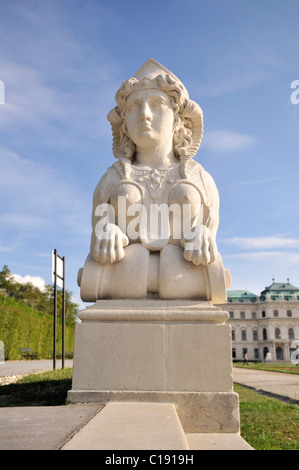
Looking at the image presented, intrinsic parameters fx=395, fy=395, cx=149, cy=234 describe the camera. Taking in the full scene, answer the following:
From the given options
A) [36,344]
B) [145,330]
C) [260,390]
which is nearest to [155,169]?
[145,330]

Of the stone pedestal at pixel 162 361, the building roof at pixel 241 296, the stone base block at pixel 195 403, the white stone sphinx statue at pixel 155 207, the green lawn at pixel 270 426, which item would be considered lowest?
the green lawn at pixel 270 426

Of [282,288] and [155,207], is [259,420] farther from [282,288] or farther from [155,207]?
[282,288]

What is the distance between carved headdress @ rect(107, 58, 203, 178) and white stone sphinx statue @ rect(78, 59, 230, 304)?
1cm

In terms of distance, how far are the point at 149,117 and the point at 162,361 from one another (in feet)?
8.17

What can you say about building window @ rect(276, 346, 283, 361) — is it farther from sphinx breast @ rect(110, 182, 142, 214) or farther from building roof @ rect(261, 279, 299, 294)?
sphinx breast @ rect(110, 182, 142, 214)

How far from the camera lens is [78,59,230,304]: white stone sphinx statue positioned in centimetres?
354

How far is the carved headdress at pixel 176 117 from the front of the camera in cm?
428

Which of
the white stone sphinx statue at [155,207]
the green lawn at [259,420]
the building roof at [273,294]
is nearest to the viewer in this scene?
the white stone sphinx statue at [155,207]

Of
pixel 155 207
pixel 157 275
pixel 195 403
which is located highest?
pixel 155 207

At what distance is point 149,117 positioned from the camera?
4203 mm

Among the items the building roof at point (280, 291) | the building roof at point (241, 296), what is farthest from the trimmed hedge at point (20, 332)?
the building roof at point (280, 291)

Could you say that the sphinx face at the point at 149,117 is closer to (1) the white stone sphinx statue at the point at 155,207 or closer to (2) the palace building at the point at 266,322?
(1) the white stone sphinx statue at the point at 155,207

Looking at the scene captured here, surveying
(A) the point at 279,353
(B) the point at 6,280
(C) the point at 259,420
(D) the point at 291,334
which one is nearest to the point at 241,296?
(D) the point at 291,334

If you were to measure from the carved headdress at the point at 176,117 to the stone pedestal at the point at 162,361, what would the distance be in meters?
1.58
